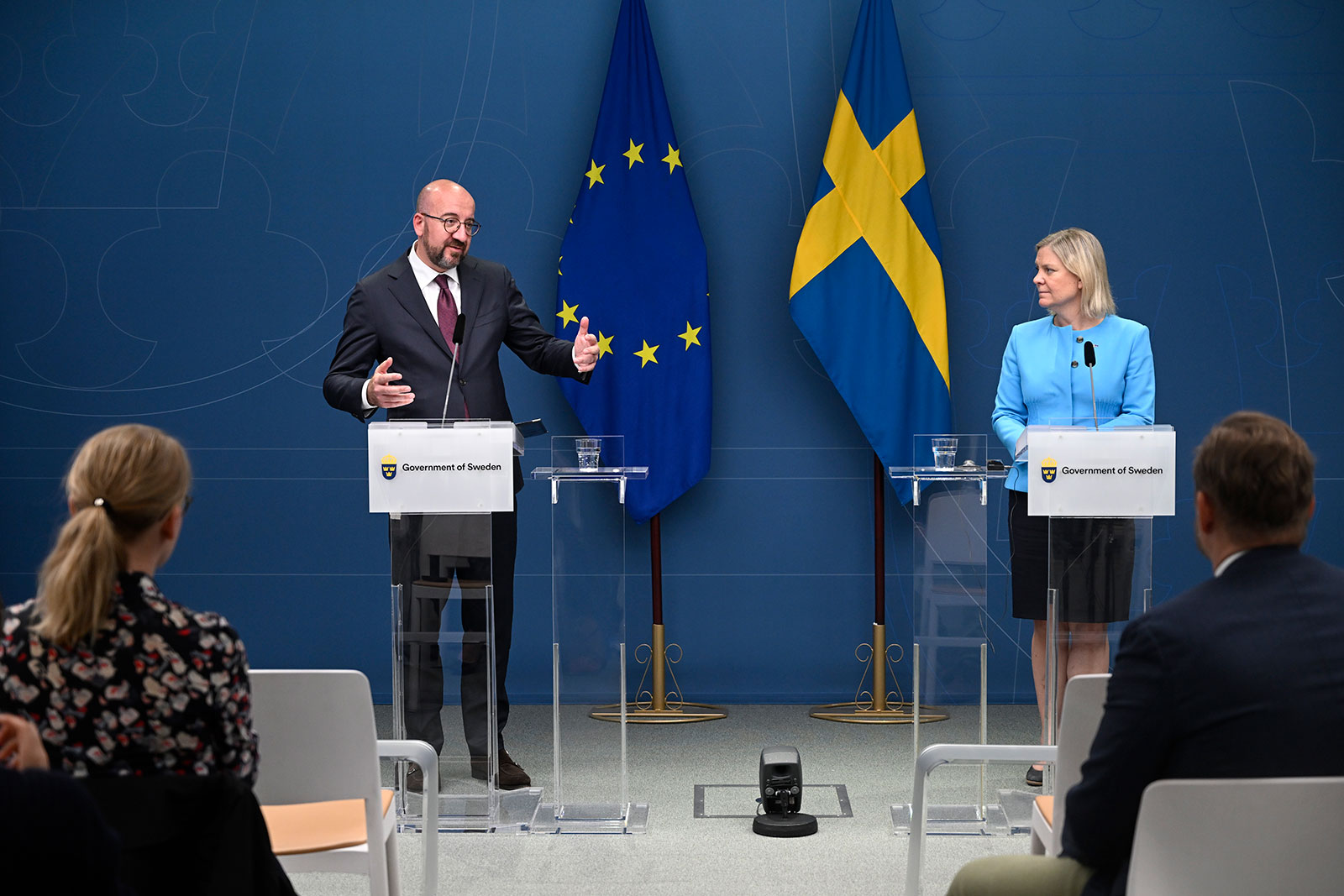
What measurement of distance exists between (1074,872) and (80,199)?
552cm

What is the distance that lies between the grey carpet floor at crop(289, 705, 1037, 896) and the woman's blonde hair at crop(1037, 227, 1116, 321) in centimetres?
139

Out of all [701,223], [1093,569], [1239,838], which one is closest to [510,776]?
[1093,569]

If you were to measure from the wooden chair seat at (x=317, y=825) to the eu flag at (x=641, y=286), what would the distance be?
9.70 ft

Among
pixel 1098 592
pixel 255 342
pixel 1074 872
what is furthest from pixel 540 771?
pixel 1074 872

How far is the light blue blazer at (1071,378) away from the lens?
413 cm

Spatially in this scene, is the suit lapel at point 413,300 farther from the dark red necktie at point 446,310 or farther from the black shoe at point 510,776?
the black shoe at point 510,776

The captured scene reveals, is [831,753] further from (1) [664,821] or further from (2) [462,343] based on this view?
(2) [462,343]

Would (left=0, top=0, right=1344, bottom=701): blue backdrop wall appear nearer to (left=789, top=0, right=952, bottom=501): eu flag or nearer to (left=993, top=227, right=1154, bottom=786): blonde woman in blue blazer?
(left=789, top=0, right=952, bottom=501): eu flag

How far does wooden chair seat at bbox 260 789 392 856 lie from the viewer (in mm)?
2541

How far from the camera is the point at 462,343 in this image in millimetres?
4418

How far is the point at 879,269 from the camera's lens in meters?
5.58

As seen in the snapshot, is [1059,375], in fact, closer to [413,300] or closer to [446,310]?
[446,310]

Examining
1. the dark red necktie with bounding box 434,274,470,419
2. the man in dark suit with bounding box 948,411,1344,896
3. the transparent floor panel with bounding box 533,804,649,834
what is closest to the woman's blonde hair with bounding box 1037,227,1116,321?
the dark red necktie with bounding box 434,274,470,419

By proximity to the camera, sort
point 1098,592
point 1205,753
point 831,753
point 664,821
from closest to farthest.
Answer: point 1205,753
point 1098,592
point 664,821
point 831,753
